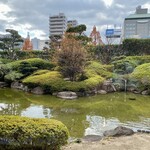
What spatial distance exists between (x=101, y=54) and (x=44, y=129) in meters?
22.4

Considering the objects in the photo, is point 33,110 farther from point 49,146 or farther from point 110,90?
point 110,90

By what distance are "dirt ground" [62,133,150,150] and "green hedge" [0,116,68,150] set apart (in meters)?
0.91

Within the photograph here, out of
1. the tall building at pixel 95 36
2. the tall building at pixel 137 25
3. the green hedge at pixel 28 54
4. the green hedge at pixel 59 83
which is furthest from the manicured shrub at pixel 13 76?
the tall building at pixel 137 25

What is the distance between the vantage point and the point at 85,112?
34.2 ft

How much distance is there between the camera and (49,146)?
4.45 metres

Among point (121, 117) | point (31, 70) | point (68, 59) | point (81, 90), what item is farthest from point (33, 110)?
point (31, 70)

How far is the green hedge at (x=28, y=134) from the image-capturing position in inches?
167

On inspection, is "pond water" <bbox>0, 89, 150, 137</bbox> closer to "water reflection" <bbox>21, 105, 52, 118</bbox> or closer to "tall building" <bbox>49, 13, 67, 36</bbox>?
"water reflection" <bbox>21, 105, 52, 118</bbox>

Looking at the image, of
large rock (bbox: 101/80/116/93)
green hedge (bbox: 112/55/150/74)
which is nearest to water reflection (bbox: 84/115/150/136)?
large rock (bbox: 101/80/116/93)

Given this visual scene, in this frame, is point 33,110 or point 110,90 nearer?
point 33,110

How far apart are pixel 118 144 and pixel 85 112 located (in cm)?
487

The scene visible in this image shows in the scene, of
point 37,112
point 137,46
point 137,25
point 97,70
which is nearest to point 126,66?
point 97,70

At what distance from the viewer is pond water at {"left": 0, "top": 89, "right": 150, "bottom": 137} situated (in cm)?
828

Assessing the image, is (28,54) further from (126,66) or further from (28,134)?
(28,134)
